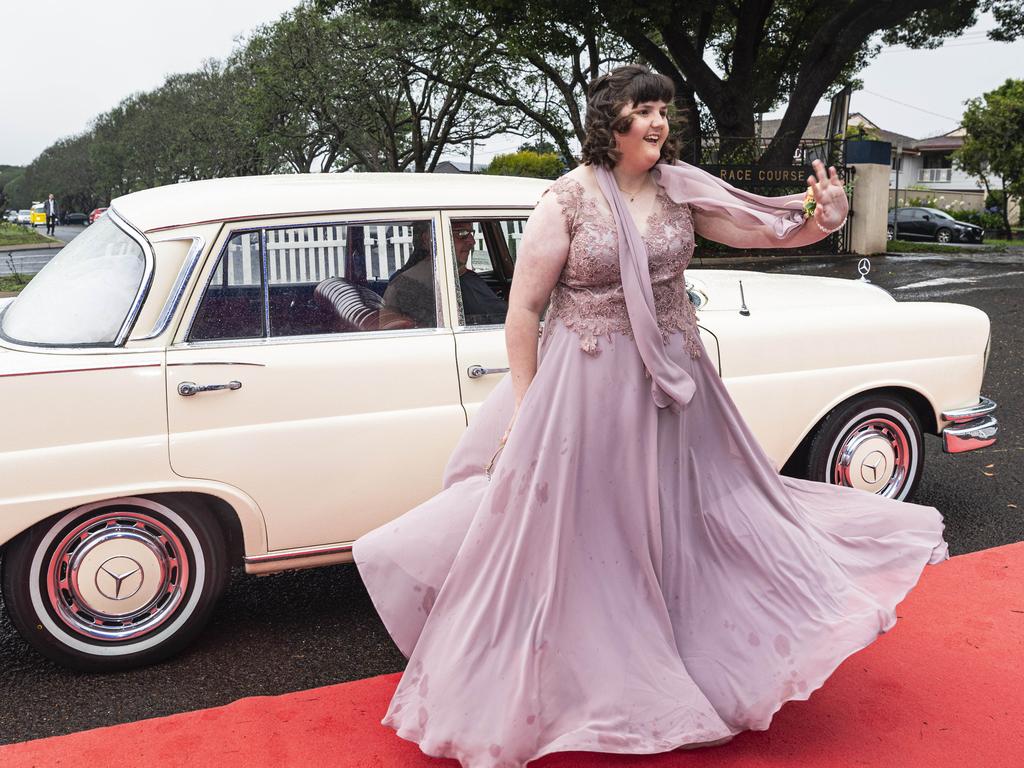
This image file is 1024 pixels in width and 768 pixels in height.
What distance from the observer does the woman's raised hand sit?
9.78ft

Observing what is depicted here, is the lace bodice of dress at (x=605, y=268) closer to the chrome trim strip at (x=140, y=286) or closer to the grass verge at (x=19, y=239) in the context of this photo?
the chrome trim strip at (x=140, y=286)

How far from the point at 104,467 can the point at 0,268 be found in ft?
80.1

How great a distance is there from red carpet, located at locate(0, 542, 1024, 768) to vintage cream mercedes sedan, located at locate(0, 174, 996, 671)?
0.55 m

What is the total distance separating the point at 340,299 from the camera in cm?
392

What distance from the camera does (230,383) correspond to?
360 cm

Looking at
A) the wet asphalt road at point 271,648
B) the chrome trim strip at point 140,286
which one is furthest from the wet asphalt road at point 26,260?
the chrome trim strip at point 140,286

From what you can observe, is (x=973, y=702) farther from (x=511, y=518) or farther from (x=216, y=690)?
(x=216, y=690)

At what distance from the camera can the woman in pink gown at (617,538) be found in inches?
108

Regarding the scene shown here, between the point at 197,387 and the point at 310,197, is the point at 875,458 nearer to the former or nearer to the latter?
the point at 310,197

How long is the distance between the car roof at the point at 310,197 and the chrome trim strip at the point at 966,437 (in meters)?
2.32

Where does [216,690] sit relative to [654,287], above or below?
below

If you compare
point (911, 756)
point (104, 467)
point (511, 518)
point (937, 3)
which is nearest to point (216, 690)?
point (104, 467)

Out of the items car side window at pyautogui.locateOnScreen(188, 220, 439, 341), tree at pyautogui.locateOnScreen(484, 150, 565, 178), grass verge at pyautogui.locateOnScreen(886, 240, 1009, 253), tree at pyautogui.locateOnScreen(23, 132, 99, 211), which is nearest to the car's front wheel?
car side window at pyautogui.locateOnScreen(188, 220, 439, 341)

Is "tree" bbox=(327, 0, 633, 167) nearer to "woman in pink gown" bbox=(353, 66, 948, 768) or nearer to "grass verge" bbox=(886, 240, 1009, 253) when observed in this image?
"grass verge" bbox=(886, 240, 1009, 253)
